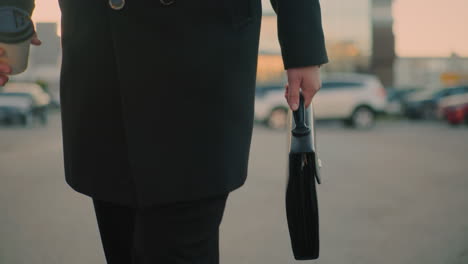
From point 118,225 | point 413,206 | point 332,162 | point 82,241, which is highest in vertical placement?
point 118,225

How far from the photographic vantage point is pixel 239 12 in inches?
50.8

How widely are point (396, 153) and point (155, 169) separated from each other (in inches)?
327

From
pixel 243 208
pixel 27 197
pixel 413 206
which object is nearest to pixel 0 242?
pixel 27 197

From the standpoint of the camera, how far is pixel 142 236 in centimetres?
130

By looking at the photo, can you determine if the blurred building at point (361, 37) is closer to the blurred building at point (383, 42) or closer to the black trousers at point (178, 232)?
the blurred building at point (383, 42)

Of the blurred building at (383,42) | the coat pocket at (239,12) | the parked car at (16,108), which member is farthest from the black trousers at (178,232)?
the blurred building at (383,42)

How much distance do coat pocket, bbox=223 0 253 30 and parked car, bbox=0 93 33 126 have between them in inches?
689

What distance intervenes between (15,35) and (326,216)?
10.3 feet

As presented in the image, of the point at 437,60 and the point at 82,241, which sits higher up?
the point at 82,241

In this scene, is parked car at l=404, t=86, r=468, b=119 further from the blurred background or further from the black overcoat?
the black overcoat

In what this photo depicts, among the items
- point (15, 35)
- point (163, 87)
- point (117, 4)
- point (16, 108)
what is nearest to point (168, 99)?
point (163, 87)

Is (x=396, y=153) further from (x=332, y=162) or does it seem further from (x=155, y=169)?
(x=155, y=169)

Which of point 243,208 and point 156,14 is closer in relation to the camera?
point 156,14

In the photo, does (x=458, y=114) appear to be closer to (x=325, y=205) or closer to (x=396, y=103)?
(x=396, y=103)
